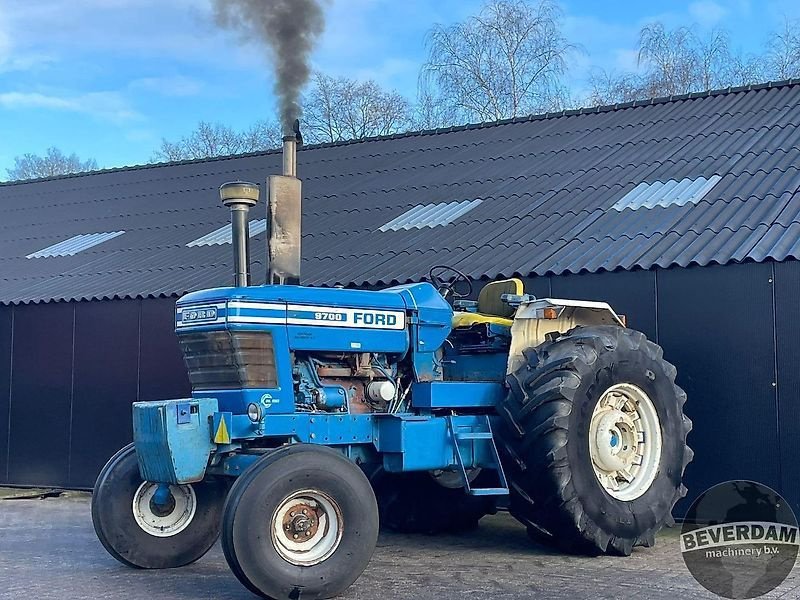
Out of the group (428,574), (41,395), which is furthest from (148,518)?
(41,395)

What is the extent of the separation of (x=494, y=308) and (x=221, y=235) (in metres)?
5.96

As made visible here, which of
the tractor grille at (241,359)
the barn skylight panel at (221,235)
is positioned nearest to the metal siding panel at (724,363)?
the tractor grille at (241,359)

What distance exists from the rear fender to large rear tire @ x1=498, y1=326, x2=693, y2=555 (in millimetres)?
205

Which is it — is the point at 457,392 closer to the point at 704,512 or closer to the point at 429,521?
the point at 429,521

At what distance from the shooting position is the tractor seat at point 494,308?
7.82m

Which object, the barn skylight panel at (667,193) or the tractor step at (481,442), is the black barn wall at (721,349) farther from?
the tractor step at (481,442)

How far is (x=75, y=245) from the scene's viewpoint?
14422mm

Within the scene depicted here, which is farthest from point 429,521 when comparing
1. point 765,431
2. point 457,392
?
point 765,431

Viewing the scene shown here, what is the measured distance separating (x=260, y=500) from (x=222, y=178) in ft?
35.2

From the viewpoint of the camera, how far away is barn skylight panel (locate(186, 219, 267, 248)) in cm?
1298

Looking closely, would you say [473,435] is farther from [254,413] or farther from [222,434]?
[222,434]

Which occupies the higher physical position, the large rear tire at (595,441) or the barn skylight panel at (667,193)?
the barn skylight panel at (667,193)

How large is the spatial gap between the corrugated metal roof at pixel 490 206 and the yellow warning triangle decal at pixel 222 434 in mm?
4000

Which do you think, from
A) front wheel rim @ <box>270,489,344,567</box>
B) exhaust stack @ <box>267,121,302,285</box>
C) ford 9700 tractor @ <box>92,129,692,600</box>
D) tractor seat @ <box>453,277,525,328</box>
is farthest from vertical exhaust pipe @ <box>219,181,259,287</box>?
front wheel rim @ <box>270,489,344,567</box>
